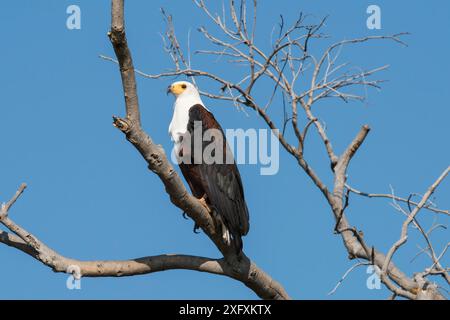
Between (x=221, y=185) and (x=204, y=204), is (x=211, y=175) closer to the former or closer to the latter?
(x=221, y=185)

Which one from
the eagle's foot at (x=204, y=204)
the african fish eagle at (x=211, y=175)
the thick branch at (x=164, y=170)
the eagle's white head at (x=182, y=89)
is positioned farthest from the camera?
the eagle's white head at (x=182, y=89)

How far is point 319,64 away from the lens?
588cm

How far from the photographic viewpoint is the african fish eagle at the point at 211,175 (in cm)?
607

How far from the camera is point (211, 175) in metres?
6.52

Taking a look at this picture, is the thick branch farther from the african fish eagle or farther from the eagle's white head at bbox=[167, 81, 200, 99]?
the eagle's white head at bbox=[167, 81, 200, 99]

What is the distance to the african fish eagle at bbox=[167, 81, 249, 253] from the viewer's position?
6.07 metres

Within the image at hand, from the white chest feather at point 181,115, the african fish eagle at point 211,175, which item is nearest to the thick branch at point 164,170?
the african fish eagle at point 211,175

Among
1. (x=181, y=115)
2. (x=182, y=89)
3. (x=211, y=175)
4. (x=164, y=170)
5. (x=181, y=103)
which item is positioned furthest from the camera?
(x=182, y=89)

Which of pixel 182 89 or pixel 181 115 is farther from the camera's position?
pixel 182 89

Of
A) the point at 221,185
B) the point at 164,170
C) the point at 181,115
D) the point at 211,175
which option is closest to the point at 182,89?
the point at 181,115

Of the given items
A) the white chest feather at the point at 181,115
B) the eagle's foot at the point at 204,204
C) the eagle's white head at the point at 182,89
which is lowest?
the eagle's foot at the point at 204,204

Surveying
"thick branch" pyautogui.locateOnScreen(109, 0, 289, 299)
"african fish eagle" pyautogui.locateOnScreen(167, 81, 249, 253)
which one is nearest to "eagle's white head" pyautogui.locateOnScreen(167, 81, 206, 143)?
"african fish eagle" pyautogui.locateOnScreen(167, 81, 249, 253)

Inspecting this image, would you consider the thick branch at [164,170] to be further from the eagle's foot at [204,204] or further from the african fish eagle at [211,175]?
the eagle's foot at [204,204]
